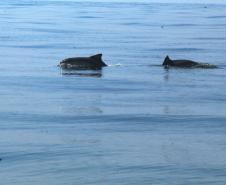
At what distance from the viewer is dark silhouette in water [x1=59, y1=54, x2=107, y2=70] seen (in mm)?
28578

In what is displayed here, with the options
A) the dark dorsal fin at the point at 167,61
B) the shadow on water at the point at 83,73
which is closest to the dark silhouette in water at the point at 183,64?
the dark dorsal fin at the point at 167,61

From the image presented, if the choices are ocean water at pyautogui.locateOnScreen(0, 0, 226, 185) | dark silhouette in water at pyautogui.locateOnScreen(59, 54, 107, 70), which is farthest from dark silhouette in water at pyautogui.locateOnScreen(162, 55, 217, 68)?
dark silhouette in water at pyautogui.locateOnScreen(59, 54, 107, 70)

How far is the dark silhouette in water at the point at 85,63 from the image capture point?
93.8ft

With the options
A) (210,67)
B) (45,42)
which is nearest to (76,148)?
(210,67)

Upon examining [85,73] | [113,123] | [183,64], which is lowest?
[183,64]

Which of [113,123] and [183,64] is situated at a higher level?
[113,123]

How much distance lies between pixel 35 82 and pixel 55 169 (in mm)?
11685

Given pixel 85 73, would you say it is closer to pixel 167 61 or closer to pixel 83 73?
pixel 83 73

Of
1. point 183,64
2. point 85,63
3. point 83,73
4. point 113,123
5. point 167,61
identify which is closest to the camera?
point 113,123

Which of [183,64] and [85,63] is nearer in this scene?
[85,63]

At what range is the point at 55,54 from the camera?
35.4 m

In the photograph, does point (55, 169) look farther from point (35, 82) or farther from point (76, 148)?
point (35, 82)

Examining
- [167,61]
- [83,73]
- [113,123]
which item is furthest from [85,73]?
[113,123]

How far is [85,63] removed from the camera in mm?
28859
